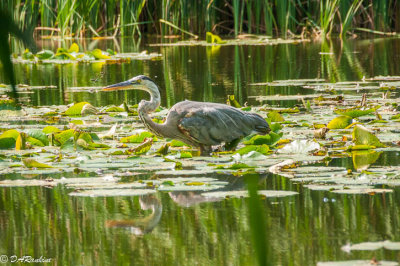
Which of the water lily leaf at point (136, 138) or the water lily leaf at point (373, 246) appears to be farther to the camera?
the water lily leaf at point (136, 138)

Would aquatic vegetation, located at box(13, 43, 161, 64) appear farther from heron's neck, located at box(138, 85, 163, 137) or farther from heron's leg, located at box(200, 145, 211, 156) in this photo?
heron's leg, located at box(200, 145, 211, 156)

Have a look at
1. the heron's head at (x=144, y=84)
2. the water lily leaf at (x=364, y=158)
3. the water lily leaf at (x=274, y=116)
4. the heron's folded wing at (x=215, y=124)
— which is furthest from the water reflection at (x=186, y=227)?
the water lily leaf at (x=274, y=116)

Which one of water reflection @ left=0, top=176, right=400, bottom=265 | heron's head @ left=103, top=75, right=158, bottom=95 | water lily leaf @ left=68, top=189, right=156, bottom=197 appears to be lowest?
water reflection @ left=0, top=176, right=400, bottom=265

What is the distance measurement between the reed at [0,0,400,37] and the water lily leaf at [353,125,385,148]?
9.86m

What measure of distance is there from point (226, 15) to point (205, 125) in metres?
13.6

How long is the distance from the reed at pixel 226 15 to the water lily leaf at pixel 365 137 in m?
9.86

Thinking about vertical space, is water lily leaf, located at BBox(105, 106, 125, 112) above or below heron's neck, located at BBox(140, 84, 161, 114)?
below

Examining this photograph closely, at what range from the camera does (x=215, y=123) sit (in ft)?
17.1

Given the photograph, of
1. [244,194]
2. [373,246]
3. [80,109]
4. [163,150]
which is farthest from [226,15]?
[373,246]

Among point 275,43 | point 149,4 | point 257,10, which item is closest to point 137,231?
point 275,43

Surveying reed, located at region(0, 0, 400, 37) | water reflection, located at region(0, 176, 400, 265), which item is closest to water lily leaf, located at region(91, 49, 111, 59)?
reed, located at region(0, 0, 400, 37)

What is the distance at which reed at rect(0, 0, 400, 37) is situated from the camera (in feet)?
51.2

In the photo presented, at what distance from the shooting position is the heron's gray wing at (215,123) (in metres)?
5.14

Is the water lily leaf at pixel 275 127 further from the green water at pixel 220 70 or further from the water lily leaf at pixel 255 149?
the green water at pixel 220 70
